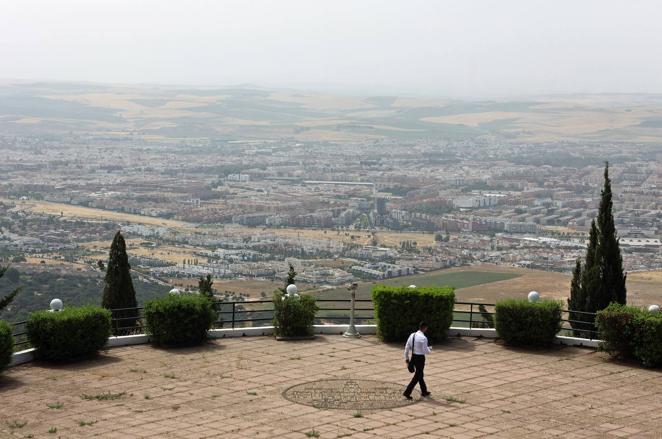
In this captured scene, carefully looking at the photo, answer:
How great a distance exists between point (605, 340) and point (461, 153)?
11385 cm

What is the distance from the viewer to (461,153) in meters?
128

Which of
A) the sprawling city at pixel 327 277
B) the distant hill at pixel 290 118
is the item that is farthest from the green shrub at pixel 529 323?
the distant hill at pixel 290 118

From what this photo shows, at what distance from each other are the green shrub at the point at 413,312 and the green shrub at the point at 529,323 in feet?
2.52

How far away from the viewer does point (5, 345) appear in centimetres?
1307

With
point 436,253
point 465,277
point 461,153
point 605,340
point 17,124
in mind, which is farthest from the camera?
point 17,124

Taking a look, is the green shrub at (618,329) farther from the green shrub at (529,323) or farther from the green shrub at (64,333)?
the green shrub at (64,333)

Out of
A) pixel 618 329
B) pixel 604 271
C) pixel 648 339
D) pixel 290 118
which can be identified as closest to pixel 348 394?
pixel 618 329

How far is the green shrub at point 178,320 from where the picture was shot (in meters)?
15.2

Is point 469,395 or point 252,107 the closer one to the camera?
point 469,395

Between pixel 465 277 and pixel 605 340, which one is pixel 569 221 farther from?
pixel 605 340

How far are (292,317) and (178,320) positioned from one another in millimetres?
1659

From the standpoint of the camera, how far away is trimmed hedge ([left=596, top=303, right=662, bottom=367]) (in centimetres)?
1395

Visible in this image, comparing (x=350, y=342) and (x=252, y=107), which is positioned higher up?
(x=252, y=107)

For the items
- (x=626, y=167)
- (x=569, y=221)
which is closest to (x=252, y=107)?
(x=626, y=167)
